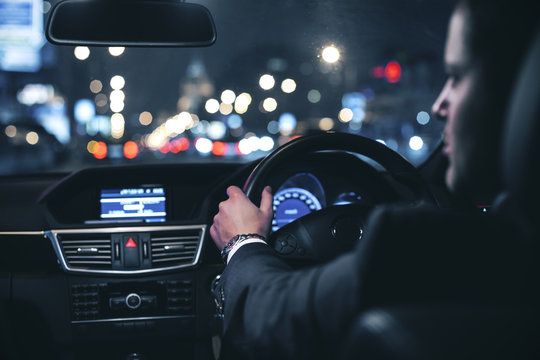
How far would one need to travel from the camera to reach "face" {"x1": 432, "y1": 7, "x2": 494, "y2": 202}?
4.33 ft

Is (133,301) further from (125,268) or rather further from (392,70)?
(392,70)

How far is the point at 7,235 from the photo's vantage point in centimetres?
342

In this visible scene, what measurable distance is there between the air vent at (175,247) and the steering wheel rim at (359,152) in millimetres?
918

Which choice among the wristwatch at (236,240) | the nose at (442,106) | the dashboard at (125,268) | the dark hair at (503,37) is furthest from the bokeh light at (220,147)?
the dark hair at (503,37)

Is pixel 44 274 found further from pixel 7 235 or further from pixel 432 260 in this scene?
pixel 432 260

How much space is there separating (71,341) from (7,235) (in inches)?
28.8

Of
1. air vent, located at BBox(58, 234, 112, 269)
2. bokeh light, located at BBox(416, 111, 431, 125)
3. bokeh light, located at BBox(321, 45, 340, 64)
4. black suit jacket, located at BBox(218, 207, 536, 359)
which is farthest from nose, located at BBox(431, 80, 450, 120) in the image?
bokeh light, located at BBox(321, 45, 340, 64)

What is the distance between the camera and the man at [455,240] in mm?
1241

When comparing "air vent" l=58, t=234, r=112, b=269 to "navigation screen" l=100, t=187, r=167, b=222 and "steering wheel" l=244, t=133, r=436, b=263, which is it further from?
"steering wheel" l=244, t=133, r=436, b=263

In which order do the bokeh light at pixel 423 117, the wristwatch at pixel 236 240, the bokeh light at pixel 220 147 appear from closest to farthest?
the wristwatch at pixel 236 240
the bokeh light at pixel 423 117
the bokeh light at pixel 220 147

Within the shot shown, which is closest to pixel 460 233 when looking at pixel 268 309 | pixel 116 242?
pixel 268 309

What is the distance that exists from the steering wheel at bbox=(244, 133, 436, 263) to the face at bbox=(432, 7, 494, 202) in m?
1.25

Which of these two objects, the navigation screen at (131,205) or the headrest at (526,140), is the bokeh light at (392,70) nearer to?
the navigation screen at (131,205)

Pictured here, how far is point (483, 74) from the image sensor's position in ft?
4.27
